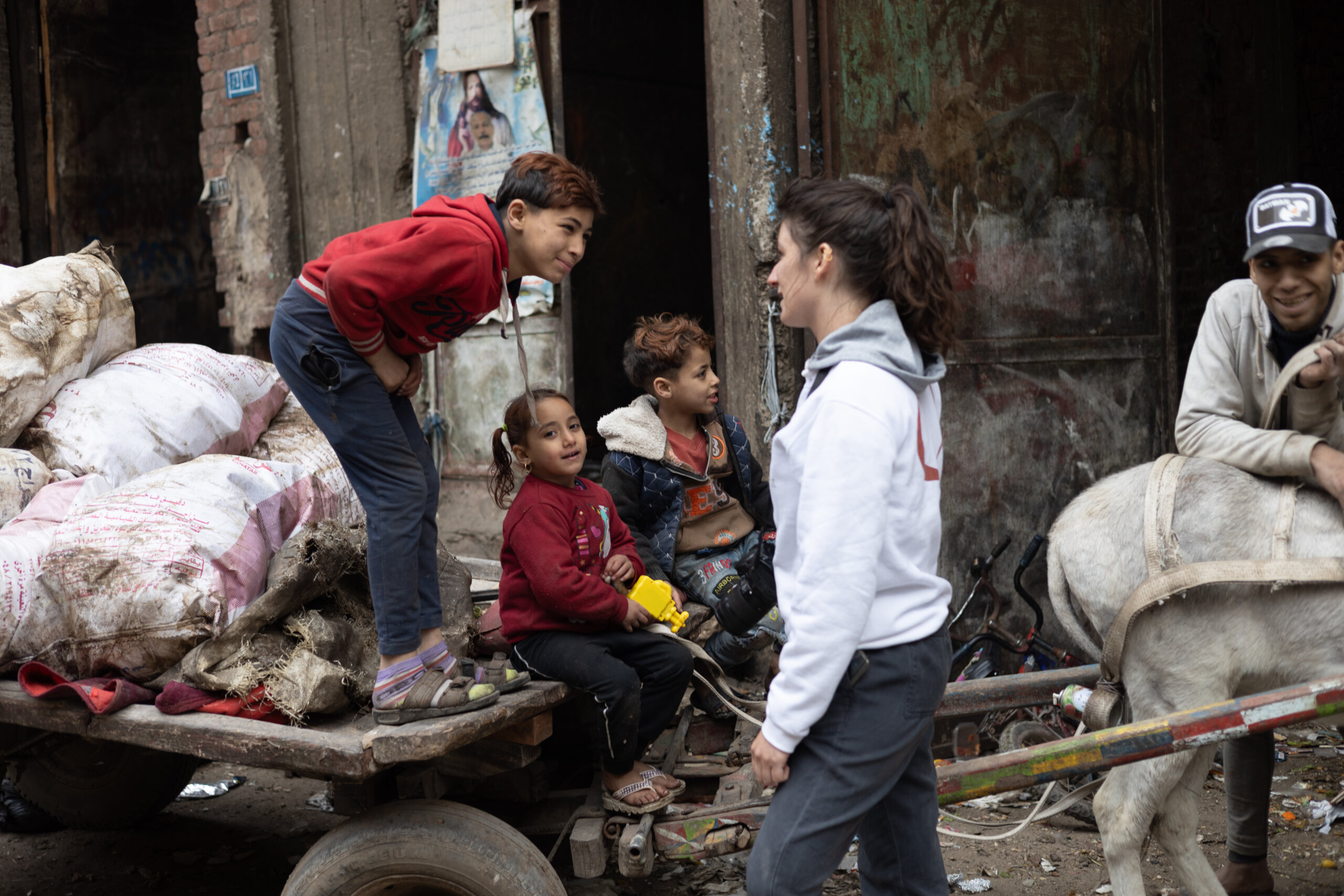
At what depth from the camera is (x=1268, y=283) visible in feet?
9.01

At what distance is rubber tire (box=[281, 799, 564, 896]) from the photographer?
8.05 ft

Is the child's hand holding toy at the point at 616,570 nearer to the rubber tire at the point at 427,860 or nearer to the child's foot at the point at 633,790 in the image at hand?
the child's foot at the point at 633,790

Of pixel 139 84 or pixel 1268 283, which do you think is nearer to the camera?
pixel 1268 283

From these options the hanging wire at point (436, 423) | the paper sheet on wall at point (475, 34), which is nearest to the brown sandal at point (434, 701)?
the hanging wire at point (436, 423)

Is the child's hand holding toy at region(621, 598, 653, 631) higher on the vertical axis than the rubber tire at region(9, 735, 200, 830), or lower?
higher

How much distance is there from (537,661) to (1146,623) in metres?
1.56

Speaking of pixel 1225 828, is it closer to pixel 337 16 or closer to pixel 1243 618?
pixel 1243 618

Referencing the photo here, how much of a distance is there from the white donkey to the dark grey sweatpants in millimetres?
1132

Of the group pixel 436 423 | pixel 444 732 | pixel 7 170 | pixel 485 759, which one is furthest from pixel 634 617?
pixel 7 170

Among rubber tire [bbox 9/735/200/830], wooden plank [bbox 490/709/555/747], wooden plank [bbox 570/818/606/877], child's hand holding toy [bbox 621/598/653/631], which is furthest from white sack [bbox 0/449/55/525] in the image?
wooden plank [bbox 570/818/606/877]

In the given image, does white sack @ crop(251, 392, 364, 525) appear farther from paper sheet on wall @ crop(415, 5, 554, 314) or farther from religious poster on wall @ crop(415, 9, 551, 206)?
religious poster on wall @ crop(415, 9, 551, 206)

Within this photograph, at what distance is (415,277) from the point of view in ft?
8.40

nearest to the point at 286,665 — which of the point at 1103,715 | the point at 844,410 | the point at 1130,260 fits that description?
the point at 844,410

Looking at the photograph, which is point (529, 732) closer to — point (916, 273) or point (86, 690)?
point (86, 690)
